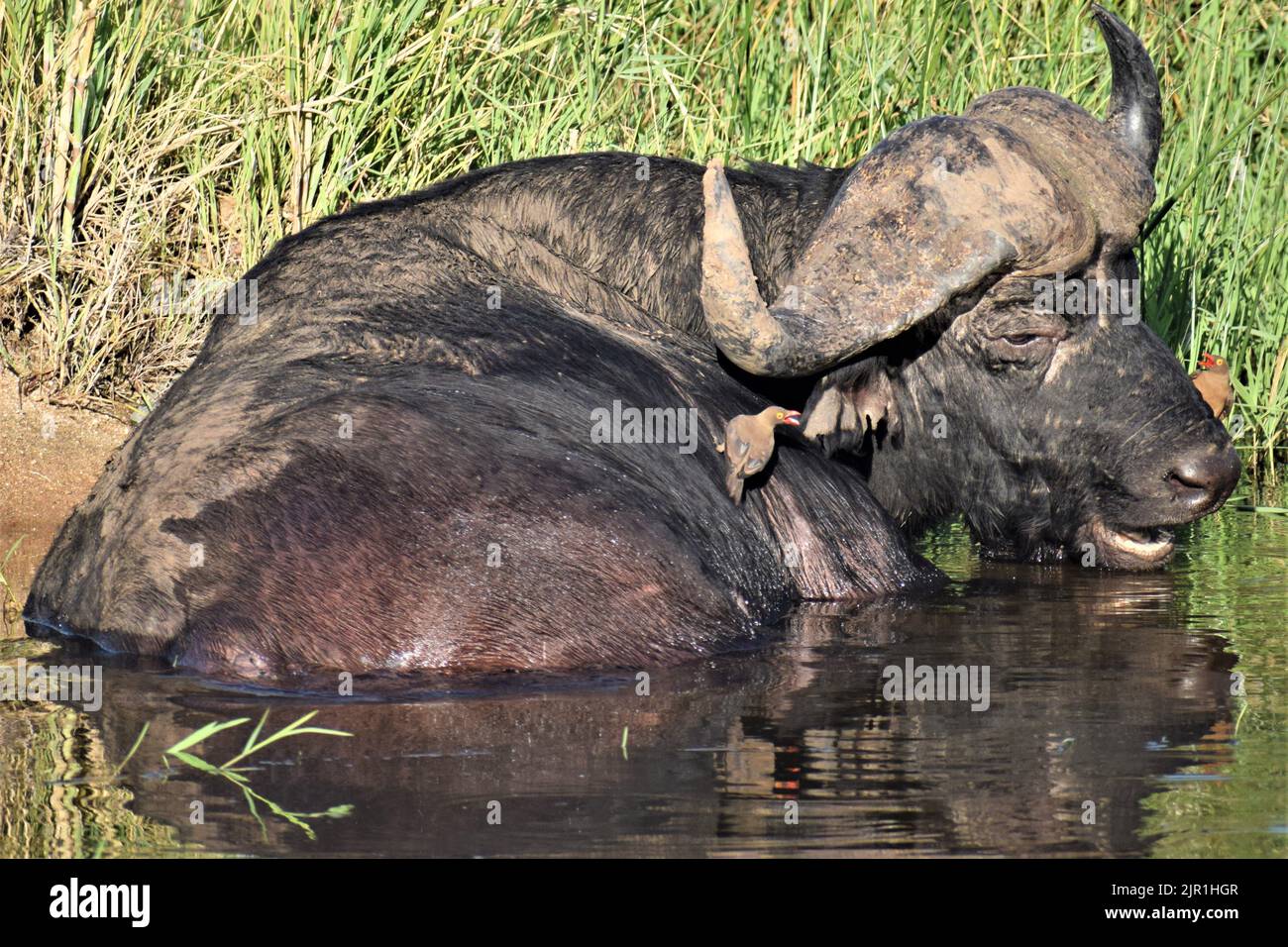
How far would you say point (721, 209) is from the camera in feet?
16.6

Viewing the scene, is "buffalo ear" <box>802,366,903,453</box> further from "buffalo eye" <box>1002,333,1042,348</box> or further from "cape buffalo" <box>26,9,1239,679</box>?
"buffalo eye" <box>1002,333,1042,348</box>

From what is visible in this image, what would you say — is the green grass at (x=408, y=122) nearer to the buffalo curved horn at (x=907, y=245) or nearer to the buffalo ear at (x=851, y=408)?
the buffalo ear at (x=851, y=408)

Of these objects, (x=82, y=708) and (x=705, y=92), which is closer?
(x=82, y=708)

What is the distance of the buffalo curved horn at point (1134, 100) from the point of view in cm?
600

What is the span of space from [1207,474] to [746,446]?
1391 mm

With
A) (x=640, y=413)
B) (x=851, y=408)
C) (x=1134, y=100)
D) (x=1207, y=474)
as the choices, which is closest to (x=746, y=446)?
(x=640, y=413)

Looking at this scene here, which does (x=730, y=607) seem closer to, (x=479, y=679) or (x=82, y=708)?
(x=479, y=679)

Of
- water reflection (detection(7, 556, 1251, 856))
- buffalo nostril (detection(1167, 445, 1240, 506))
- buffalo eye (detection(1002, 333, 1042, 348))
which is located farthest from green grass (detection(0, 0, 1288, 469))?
water reflection (detection(7, 556, 1251, 856))

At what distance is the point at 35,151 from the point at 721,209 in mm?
3907

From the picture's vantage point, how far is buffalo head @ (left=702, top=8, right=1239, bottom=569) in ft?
17.7

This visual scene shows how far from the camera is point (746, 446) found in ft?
17.8

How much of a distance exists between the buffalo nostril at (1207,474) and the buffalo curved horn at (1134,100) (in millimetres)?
974

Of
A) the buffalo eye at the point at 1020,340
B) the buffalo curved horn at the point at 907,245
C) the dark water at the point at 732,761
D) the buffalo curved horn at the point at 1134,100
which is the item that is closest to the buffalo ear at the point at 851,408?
the buffalo curved horn at the point at 907,245
